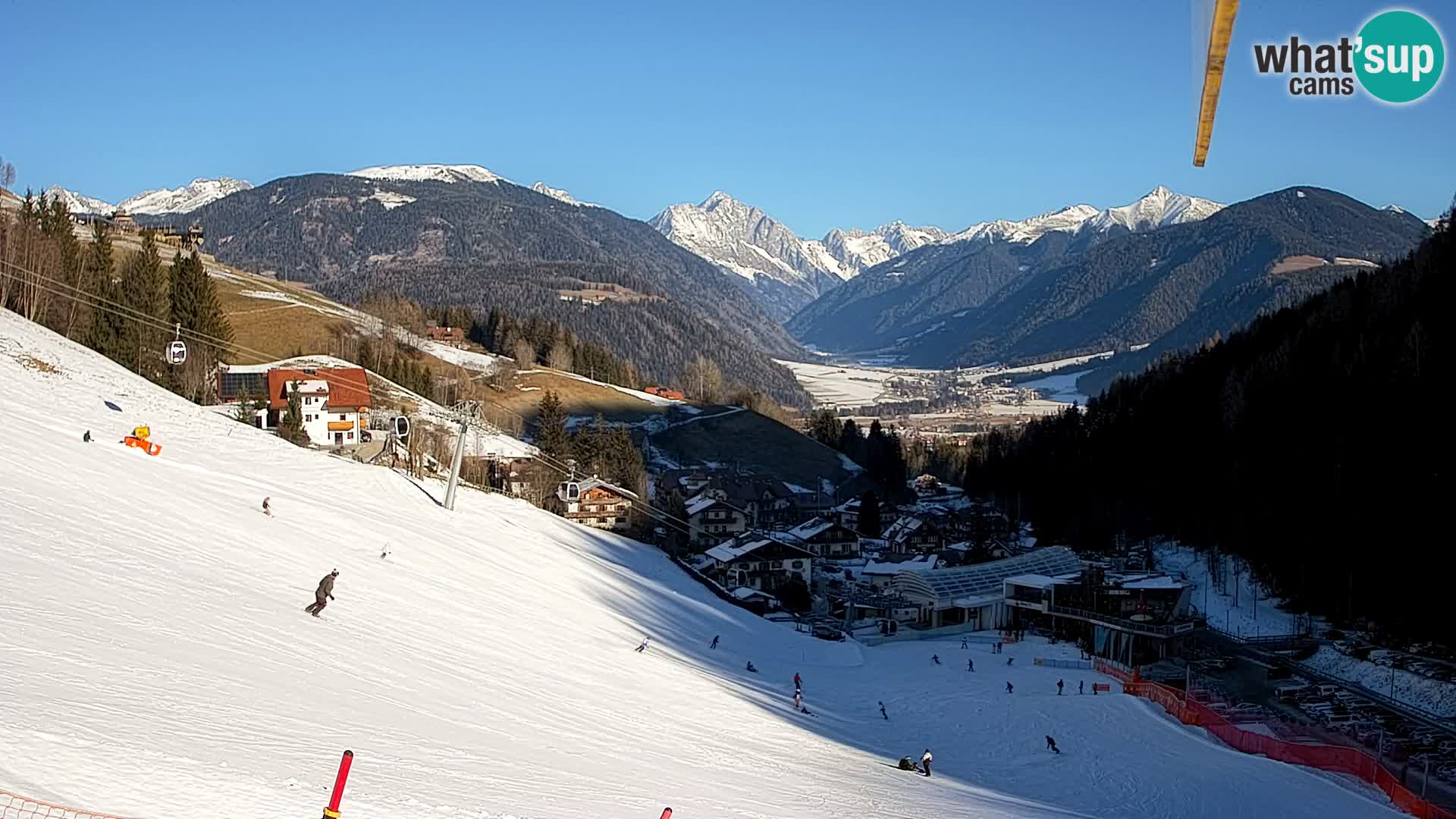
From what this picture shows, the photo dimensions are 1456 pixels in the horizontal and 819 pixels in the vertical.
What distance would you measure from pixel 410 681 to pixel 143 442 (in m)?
18.4

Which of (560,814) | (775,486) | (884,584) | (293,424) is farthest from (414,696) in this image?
(775,486)

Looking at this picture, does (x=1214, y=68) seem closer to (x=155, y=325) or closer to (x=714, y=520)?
(x=155, y=325)

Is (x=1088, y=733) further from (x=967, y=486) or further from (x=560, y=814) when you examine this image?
(x=967, y=486)

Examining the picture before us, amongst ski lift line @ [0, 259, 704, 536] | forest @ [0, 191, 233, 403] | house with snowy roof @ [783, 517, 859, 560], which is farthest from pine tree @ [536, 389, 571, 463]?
forest @ [0, 191, 233, 403]

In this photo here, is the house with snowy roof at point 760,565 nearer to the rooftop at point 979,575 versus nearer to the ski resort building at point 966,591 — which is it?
the ski resort building at point 966,591

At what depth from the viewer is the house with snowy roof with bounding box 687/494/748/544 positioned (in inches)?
3302

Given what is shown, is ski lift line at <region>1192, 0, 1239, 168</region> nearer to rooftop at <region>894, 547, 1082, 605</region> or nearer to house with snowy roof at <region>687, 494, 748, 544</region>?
rooftop at <region>894, 547, 1082, 605</region>

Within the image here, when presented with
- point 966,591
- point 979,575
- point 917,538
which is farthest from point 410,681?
point 917,538

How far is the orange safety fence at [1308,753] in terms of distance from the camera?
978 inches

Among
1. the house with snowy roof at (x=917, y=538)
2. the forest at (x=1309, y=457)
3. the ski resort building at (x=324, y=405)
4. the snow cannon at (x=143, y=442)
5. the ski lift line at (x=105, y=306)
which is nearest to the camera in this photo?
the snow cannon at (x=143, y=442)

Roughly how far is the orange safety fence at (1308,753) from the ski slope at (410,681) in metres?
0.82

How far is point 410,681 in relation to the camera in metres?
18.8

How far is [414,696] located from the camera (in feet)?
58.2

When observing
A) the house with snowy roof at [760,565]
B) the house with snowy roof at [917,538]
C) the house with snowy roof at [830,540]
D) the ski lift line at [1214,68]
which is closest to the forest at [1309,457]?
the house with snowy roof at [917,538]
